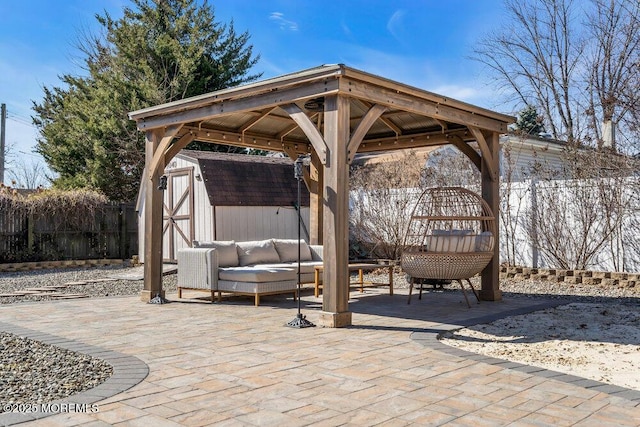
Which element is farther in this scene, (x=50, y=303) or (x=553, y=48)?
(x=553, y=48)

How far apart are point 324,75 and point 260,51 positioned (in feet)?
56.7

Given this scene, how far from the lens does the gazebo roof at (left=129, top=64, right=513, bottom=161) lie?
6.33 m

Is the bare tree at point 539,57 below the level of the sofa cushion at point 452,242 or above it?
above

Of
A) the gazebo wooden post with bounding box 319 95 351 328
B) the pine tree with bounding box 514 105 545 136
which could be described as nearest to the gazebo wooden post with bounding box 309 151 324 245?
the gazebo wooden post with bounding box 319 95 351 328

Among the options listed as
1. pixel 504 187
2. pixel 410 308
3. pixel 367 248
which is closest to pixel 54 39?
pixel 367 248

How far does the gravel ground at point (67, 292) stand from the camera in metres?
3.85

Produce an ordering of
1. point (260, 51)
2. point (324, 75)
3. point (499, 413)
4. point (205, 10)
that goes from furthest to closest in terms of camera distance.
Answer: point (260, 51)
point (205, 10)
point (324, 75)
point (499, 413)

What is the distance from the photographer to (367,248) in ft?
43.1

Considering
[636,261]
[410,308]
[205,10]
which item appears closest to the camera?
[410,308]

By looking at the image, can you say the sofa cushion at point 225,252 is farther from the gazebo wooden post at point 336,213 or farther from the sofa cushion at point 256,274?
the gazebo wooden post at point 336,213

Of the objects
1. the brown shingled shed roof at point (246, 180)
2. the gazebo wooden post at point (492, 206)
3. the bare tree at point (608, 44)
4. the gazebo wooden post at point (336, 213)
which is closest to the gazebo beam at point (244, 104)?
the gazebo wooden post at point (336, 213)

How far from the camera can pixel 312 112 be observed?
8258 mm

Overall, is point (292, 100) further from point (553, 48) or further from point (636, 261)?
point (553, 48)

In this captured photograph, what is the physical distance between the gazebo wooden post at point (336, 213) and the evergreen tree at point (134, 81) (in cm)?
1443
